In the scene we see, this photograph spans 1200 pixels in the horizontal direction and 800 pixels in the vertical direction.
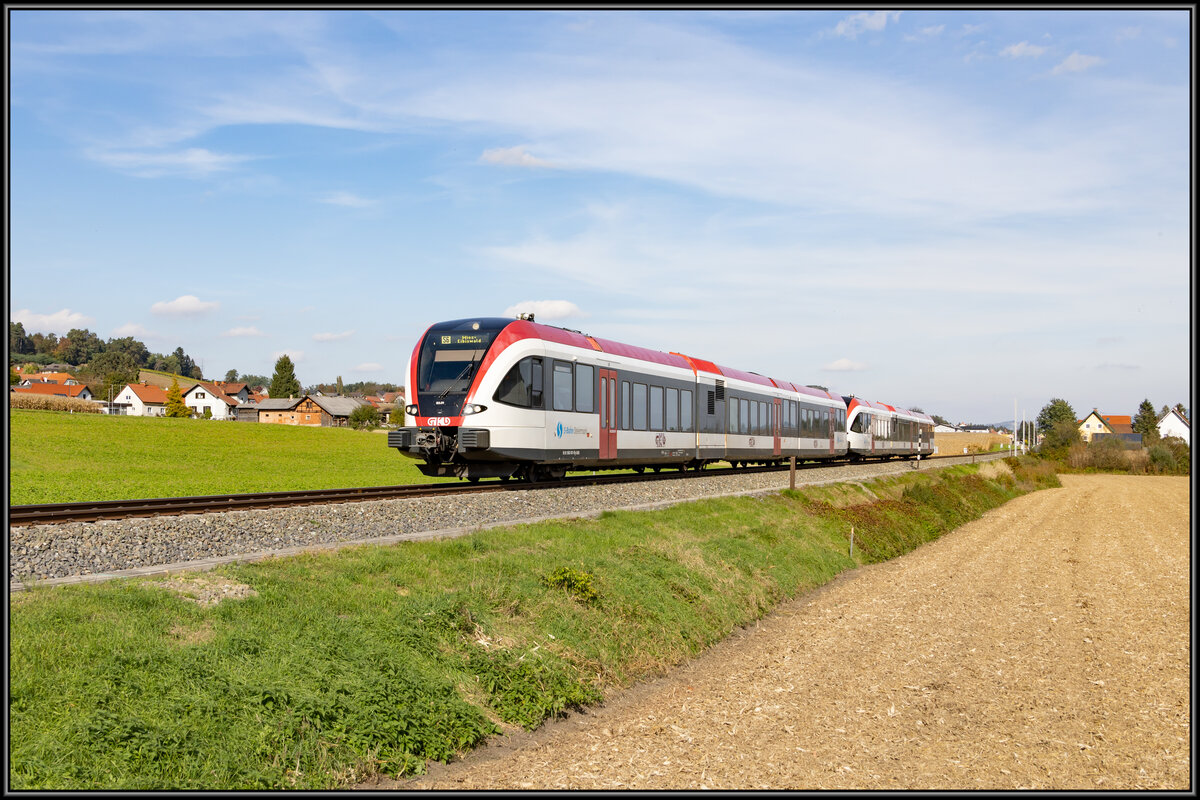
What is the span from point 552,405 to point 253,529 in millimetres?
9144

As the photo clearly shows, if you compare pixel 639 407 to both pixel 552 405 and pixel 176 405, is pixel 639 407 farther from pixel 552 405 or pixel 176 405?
pixel 176 405

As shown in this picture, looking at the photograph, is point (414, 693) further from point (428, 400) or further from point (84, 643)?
point (428, 400)

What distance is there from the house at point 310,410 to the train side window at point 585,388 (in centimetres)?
10617

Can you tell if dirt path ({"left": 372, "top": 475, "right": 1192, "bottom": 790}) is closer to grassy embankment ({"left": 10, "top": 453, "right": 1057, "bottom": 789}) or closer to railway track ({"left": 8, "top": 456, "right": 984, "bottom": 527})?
grassy embankment ({"left": 10, "top": 453, "right": 1057, "bottom": 789})

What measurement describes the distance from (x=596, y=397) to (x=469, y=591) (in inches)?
497

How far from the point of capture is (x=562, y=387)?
21.1 meters

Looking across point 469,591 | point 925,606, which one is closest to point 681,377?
point 925,606

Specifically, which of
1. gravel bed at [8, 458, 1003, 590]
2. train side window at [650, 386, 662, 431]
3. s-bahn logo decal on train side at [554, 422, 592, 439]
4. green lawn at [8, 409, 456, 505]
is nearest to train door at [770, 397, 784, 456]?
train side window at [650, 386, 662, 431]

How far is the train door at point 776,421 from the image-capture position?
123 ft

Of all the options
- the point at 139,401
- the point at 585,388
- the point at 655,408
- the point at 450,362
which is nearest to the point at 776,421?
the point at 655,408

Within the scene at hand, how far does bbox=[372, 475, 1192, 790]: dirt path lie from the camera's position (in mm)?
7867

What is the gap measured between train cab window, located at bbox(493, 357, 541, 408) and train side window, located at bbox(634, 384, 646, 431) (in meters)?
5.45

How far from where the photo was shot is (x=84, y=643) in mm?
6938

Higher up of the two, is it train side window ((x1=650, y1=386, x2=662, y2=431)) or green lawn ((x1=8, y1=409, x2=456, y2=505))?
train side window ((x1=650, y1=386, x2=662, y2=431))
